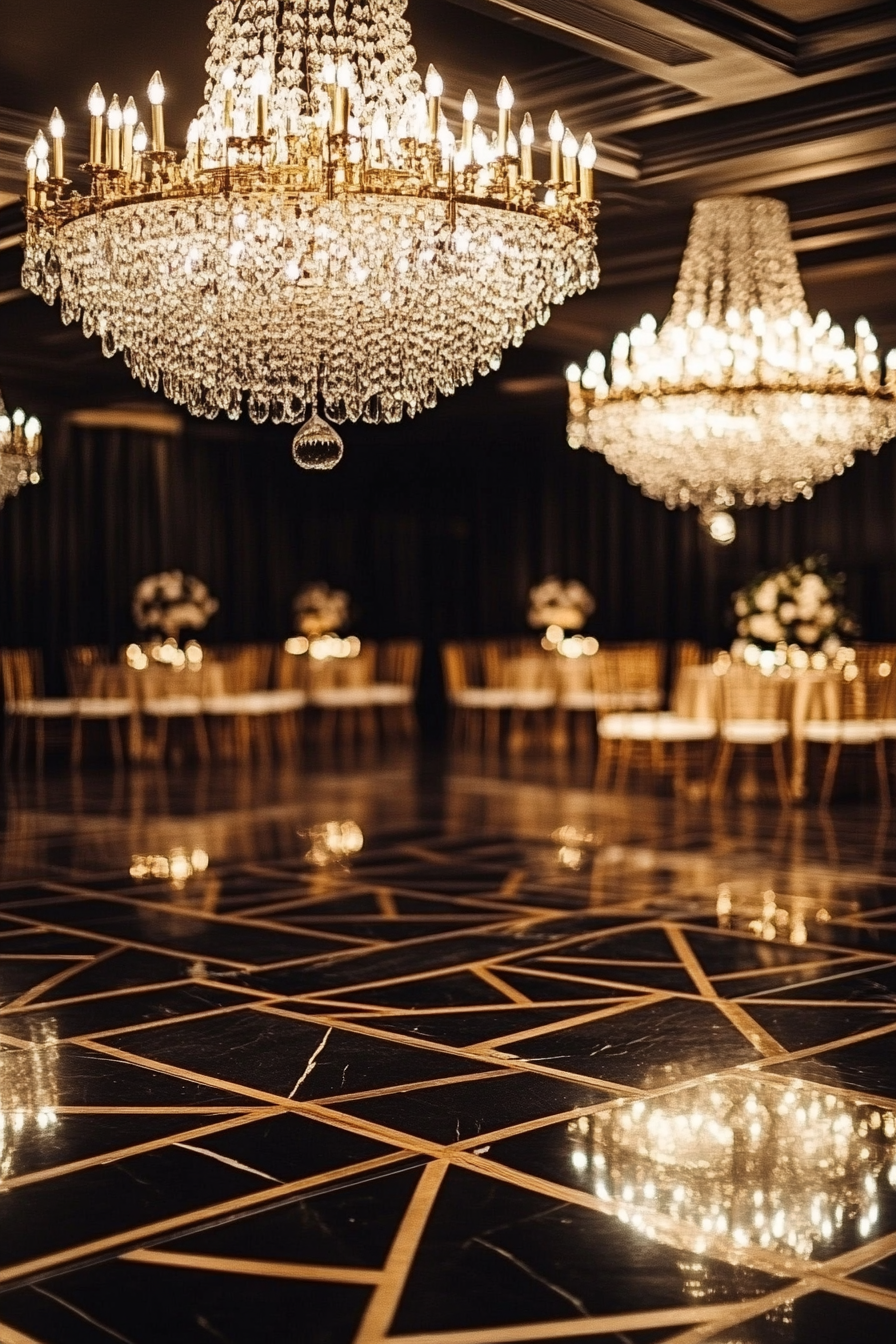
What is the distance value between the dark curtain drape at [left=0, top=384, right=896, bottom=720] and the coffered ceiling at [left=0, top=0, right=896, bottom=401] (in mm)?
6095

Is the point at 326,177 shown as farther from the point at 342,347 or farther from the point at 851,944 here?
the point at 851,944

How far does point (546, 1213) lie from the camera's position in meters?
3.12

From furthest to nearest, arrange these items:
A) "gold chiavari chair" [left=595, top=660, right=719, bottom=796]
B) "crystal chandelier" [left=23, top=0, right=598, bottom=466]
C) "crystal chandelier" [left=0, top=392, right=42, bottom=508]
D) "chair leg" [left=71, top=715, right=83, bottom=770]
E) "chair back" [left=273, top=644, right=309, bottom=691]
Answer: "chair back" [left=273, top=644, right=309, bottom=691] → "chair leg" [left=71, top=715, right=83, bottom=770] → "gold chiavari chair" [left=595, top=660, right=719, bottom=796] → "crystal chandelier" [left=0, top=392, right=42, bottom=508] → "crystal chandelier" [left=23, top=0, right=598, bottom=466]

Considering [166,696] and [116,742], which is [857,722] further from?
[116,742]

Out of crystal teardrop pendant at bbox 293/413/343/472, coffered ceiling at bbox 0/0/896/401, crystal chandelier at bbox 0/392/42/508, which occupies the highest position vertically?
coffered ceiling at bbox 0/0/896/401

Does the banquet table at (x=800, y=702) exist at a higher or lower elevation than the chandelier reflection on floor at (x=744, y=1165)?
higher

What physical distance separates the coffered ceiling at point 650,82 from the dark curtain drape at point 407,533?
6.10 meters

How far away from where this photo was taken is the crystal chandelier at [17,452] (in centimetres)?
945

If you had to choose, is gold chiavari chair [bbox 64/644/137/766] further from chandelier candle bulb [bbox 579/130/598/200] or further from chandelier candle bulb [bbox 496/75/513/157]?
chandelier candle bulb [bbox 496/75/513/157]

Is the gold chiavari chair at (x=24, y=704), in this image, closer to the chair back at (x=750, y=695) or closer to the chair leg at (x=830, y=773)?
the chair back at (x=750, y=695)

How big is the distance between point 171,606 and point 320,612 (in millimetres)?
2406

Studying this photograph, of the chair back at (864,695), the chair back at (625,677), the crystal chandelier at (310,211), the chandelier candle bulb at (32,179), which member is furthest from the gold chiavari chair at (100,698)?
the chandelier candle bulb at (32,179)

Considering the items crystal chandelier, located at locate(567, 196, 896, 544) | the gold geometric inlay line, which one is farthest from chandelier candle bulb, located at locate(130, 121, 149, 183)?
crystal chandelier, located at locate(567, 196, 896, 544)

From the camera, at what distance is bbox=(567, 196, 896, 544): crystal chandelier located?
8055 mm
